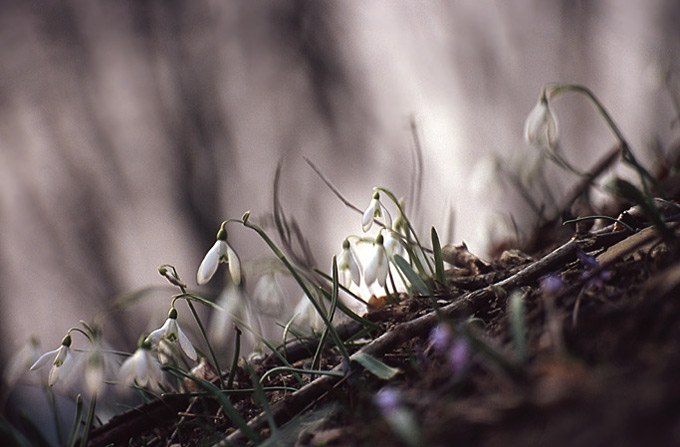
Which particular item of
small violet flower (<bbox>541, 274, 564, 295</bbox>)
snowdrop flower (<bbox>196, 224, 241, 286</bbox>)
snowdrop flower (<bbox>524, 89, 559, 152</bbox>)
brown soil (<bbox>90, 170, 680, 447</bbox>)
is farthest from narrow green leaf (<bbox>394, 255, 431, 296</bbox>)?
snowdrop flower (<bbox>524, 89, 559, 152</bbox>)

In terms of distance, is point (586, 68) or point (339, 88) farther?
point (339, 88)

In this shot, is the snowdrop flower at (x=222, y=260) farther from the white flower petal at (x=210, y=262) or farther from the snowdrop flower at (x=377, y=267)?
the snowdrop flower at (x=377, y=267)

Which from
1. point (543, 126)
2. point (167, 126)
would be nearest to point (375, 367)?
point (543, 126)

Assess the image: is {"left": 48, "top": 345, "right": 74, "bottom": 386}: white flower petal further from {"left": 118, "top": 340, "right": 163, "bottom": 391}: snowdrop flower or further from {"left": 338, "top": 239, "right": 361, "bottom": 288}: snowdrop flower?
{"left": 338, "top": 239, "right": 361, "bottom": 288}: snowdrop flower

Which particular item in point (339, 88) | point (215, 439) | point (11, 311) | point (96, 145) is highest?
point (96, 145)

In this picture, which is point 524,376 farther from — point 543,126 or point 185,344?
point 543,126

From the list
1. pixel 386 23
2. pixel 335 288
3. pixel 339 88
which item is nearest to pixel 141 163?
pixel 339 88

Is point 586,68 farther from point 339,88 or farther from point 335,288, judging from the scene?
point 335,288

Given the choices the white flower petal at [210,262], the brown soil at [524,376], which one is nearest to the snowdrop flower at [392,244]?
the brown soil at [524,376]
